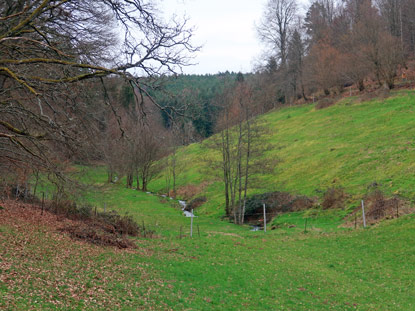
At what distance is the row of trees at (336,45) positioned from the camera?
5197 centimetres

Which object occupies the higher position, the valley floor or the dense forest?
the dense forest

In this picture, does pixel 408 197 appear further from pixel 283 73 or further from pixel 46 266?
pixel 283 73

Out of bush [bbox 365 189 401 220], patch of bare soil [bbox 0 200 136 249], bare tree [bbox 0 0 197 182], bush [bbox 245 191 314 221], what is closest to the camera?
bare tree [bbox 0 0 197 182]

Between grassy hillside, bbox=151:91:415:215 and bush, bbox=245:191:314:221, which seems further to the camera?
bush, bbox=245:191:314:221

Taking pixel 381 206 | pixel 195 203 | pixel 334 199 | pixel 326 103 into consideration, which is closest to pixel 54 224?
pixel 381 206

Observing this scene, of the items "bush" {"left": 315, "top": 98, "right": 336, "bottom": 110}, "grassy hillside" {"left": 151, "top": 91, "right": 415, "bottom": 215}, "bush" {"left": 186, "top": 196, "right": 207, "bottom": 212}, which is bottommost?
"bush" {"left": 186, "top": 196, "right": 207, "bottom": 212}

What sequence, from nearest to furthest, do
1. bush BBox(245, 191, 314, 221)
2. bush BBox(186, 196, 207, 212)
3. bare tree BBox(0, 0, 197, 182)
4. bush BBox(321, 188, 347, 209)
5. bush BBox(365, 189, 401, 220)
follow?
1. bare tree BBox(0, 0, 197, 182)
2. bush BBox(365, 189, 401, 220)
3. bush BBox(321, 188, 347, 209)
4. bush BBox(245, 191, 314, 221)
5. bush BBox(186, 196, 207, 212)

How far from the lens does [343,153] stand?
37.4 meters

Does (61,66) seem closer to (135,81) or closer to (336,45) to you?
(135,81)

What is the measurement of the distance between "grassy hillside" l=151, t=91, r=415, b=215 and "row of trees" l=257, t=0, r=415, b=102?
5515mm

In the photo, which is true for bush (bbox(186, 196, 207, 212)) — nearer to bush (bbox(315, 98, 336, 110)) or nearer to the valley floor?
the valley floor

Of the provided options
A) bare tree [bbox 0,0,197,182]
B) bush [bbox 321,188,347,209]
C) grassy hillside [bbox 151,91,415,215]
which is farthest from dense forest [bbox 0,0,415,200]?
bush [bbox 321,188,347,209]

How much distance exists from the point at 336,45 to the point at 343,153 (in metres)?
39.3

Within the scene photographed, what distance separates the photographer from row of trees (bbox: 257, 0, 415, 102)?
171 feet
